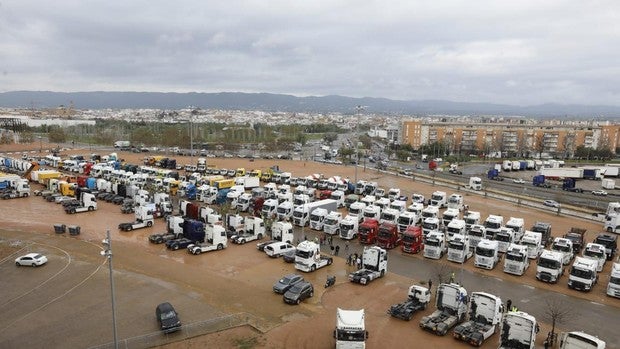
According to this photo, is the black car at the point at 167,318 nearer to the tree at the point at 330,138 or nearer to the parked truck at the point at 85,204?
the parked truck at the point at 85,204

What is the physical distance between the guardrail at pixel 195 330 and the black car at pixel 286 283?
2.81 meters

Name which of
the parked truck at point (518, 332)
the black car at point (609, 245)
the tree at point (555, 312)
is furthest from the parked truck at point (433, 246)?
the black car at point (609, 245)

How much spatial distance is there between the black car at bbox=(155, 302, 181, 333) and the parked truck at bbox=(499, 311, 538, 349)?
13.5m

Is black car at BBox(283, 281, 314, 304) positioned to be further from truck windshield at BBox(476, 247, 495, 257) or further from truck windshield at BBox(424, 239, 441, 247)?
truck windshield at BBox(476, 247, 495, 257)

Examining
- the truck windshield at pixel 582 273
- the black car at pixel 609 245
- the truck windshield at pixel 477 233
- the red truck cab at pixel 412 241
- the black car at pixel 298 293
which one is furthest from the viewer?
the truck windshield at pixel 477 233

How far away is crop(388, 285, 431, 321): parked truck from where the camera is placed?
1978 cm

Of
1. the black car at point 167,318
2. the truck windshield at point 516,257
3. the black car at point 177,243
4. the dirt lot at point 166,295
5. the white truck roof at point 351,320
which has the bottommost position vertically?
the dirt lot at point 166,295

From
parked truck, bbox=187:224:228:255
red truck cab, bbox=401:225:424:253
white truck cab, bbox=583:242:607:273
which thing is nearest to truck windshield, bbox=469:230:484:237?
red truck cab, bbox=401:225:424:253

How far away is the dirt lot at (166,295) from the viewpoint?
17.9 m

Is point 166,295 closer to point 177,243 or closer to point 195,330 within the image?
point 195,330

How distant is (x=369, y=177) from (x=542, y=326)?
1866 inches

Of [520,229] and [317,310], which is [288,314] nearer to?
[317,310]

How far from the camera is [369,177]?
66.6m

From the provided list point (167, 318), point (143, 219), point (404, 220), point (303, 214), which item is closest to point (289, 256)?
point (303, 214)
